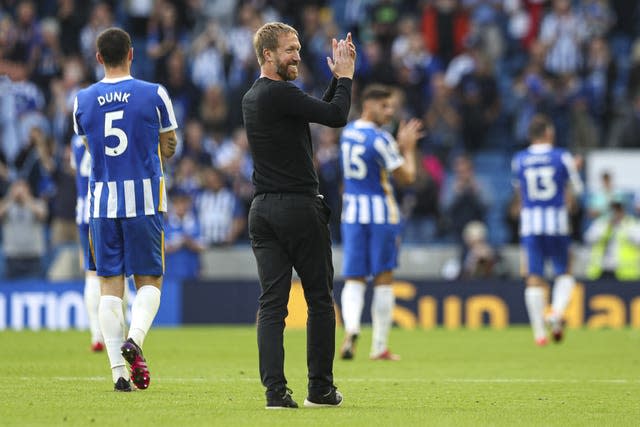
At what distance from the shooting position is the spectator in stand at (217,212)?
22188mm

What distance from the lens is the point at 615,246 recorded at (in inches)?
843

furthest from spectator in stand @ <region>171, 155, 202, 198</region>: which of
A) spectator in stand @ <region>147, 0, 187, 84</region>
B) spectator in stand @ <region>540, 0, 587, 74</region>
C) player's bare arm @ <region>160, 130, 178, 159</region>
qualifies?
player's bare arm @ <region>160, 130, 178, 159</region>

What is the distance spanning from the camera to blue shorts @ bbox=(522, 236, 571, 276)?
16516mm

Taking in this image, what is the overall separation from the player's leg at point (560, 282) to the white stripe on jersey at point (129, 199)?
8218 millimetres

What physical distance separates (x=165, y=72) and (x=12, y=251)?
4.91 metres

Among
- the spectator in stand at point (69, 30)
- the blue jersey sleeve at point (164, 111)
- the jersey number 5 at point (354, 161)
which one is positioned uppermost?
the spectator in stand at point (69, 30)

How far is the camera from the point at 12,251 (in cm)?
2120

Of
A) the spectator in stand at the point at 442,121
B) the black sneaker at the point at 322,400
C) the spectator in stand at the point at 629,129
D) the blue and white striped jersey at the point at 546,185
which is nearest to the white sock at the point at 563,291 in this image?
the blue and white striped jersey at the point at 546,185

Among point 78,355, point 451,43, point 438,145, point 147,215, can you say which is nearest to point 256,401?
point 147,215

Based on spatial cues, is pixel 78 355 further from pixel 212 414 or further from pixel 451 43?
pixel 451 43

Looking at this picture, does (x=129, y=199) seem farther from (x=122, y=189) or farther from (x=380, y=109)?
(x=380, y=109)

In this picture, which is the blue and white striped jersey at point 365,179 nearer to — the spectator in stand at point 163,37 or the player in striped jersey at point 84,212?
the player in striped jersey at point 84,212

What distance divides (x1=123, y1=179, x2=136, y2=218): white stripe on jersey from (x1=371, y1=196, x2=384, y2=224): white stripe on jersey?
479 cm

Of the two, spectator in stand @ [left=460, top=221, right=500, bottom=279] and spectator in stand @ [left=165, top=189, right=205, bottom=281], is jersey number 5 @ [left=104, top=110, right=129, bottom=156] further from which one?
spectator in stand @ [left=460, top=221, right=500, bottom=279]
